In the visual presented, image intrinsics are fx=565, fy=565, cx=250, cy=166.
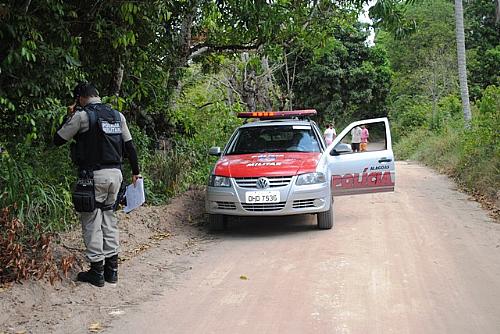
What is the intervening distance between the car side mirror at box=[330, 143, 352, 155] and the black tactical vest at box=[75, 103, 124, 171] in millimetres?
4493

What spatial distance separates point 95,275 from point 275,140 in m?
4.59

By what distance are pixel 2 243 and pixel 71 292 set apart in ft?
2.49

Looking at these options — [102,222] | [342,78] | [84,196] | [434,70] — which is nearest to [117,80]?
[102,222]

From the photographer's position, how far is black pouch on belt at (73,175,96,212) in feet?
17.1

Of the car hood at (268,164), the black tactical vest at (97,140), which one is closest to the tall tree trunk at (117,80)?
the car hood at (268,164)

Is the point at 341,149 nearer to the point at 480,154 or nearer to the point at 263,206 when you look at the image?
the point at 263,206

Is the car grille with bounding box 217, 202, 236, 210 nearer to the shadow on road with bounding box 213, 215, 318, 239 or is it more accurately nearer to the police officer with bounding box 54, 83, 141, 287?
the shadow on road with bounding box 213, 215, 318, 239

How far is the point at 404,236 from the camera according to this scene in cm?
779

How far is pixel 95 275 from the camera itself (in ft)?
17.7

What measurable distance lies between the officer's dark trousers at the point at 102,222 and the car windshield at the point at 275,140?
385 cm

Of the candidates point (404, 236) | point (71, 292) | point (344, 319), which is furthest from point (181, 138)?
point (344, 319)

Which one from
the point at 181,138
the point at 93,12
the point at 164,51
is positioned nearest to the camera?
the point at 93,12

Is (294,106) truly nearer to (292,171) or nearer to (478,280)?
(292,171)

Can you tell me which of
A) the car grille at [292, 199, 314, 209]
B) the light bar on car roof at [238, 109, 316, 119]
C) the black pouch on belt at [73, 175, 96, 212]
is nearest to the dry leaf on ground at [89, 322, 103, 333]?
the black pouch on belt at [73, 175, 96, 212]
